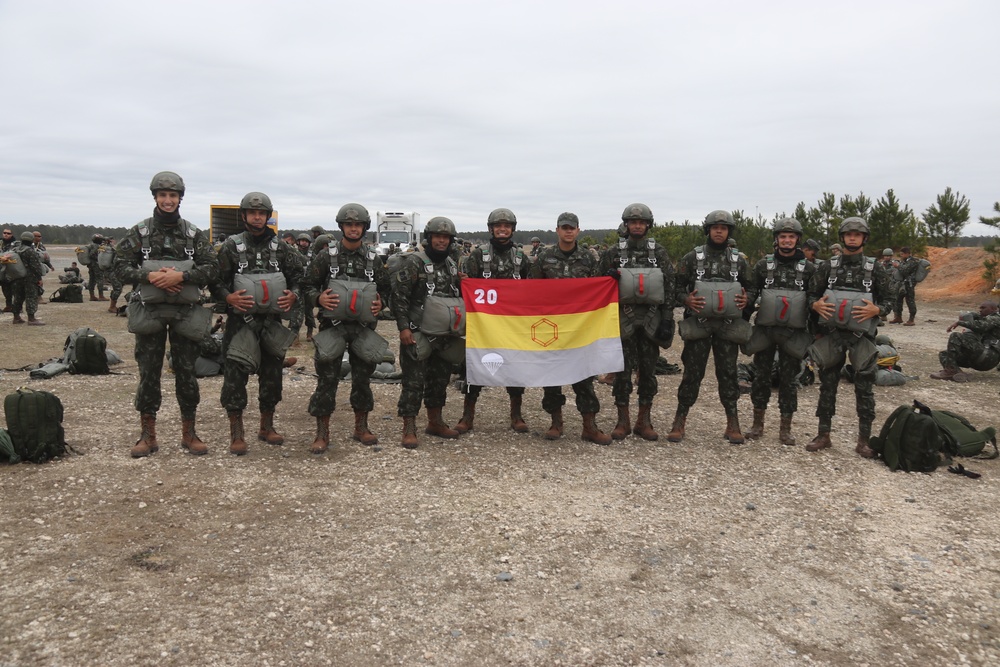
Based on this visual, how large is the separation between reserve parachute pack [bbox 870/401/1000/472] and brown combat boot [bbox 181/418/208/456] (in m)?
7.15

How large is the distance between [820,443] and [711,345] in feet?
5.28

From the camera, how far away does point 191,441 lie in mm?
7066

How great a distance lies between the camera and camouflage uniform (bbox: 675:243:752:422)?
25.3ft

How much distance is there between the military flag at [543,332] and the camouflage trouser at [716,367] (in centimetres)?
87

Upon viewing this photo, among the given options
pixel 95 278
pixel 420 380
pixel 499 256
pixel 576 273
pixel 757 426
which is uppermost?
pixel 499 256

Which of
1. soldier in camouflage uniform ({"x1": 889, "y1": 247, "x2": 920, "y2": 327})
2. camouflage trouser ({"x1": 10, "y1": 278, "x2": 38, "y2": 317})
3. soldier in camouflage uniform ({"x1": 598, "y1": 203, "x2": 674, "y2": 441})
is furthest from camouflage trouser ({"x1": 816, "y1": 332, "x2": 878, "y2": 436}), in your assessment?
camouflage trouser ({"x1": 10, "y1": 278, "x2": 38, "y2": 317})

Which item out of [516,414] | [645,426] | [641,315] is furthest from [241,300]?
[645,426]

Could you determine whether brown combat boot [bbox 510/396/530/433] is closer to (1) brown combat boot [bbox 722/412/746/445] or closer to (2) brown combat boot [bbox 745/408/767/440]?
(1) brown combat boot [bbox 722/412/746/445]

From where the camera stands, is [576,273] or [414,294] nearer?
[414,294]

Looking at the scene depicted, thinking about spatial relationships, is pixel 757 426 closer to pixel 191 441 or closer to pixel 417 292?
pixel 417 292

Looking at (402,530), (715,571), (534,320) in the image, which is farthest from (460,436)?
(715,571)

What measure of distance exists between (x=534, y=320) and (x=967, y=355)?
8808mm

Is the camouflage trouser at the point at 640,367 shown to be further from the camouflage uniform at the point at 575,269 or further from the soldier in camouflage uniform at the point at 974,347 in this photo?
the soldier in camouflage uniform at the point at 974,347

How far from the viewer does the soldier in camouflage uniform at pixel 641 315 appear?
770 cm
